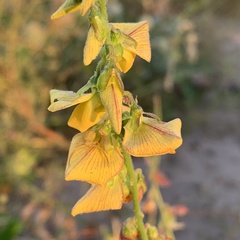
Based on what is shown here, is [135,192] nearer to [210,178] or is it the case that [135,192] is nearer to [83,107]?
[83,107]

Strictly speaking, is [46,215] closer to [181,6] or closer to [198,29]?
[198,29]

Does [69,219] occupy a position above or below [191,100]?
below

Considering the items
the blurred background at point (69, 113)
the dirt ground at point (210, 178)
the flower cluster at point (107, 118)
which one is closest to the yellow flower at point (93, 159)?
the flower cluster at point (107, 118)

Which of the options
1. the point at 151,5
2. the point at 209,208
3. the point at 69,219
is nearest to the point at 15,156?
the point at 69,219

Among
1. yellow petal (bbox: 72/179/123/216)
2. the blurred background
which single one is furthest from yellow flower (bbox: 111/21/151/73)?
the blurred background

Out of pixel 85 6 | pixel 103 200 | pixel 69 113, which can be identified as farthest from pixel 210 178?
→ pixel 85 6

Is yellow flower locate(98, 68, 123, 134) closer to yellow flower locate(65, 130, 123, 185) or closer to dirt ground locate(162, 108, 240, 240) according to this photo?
yellow flower locate(65, 130, 123, 185)
